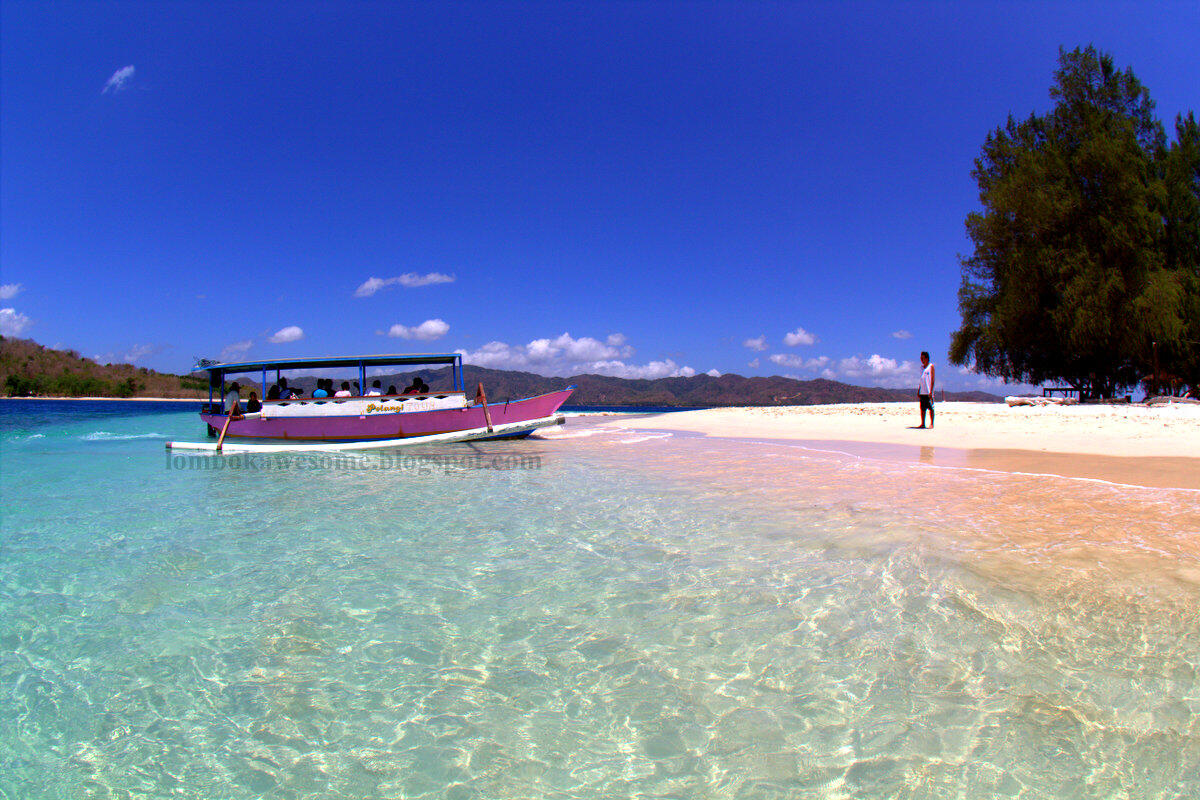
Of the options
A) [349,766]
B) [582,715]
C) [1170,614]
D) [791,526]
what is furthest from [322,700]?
[1170,614]

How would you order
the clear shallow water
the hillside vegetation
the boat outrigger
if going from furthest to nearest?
the hillside vegetation → the boat outrigger → the clear shallow water

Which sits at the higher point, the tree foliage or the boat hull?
the tree foliage

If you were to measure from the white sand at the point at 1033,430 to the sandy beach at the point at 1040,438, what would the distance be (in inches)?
0.7

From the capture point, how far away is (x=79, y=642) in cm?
419

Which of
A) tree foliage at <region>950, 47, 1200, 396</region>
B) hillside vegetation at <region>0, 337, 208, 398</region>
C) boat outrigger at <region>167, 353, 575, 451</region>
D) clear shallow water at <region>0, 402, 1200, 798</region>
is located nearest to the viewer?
clear shallow water at <region>0, 402, 1200, 798</region>

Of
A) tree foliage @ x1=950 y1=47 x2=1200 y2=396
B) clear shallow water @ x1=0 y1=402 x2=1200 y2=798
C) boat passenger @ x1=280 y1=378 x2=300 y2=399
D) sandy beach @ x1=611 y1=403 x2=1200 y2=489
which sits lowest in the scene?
clear shallow water @ x1=0 y1=402 x2=1200 y2=798

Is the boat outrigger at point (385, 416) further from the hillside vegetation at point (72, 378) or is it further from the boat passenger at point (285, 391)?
the hillside vegetation at point (72, 378)

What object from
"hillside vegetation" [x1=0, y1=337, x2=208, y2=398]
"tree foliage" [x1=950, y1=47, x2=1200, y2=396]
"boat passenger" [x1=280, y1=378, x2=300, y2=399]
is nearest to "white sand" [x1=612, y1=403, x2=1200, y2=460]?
"tree foliage" [x1=950, y1=47, x2=1200, y2=396]

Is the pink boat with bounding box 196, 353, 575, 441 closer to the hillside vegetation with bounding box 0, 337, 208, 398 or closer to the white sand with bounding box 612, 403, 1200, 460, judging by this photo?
the white sand with bounding box 612, 403, 1200, 460

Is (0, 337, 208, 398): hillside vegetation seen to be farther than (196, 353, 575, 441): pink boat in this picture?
Yes

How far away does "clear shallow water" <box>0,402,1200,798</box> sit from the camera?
2631 mm

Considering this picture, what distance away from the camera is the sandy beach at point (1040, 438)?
10133 mm

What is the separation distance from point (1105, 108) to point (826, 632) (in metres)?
36.7

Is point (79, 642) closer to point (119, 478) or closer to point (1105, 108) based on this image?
point (119, 478)
